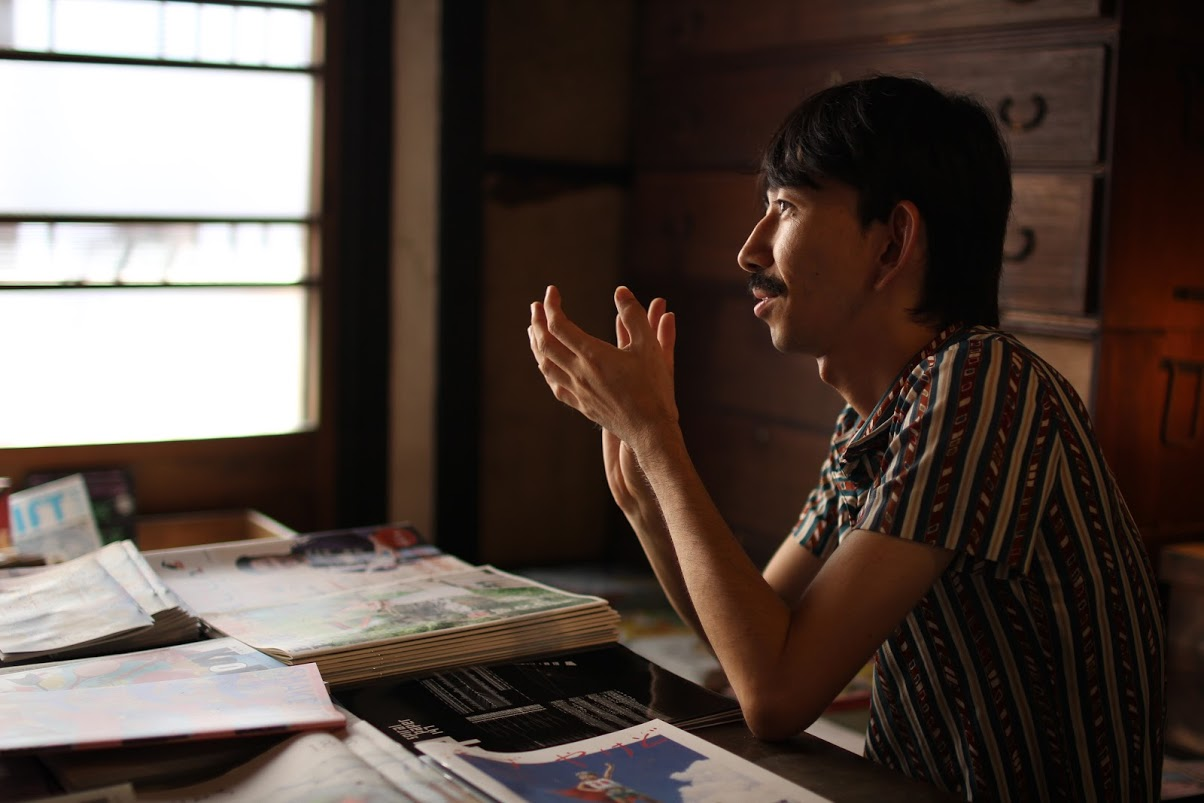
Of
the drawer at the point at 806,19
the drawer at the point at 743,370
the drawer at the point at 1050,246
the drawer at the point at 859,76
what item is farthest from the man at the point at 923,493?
the drawer at the point at 743,370

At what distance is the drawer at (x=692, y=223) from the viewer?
3248 mm

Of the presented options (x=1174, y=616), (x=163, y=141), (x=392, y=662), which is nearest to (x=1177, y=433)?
(x=1174, y=616)

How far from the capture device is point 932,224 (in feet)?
3.89

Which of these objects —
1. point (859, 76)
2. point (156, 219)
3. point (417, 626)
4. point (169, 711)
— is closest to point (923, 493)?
point (417, 626)

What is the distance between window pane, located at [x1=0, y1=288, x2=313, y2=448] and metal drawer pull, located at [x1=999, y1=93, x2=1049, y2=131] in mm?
1728

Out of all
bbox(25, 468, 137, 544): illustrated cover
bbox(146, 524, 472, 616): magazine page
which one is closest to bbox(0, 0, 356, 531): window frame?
bbox(25, 468, 137, 544): illustrated cover

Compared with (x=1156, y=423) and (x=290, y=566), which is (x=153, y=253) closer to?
(x=290, y=566)

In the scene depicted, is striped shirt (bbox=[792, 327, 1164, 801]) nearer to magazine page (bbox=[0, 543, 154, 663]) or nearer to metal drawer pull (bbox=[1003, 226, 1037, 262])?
magazine page (bbox=[0, 543, 154, 663])

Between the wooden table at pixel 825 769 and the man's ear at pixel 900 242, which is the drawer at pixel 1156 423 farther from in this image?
the wooden table at pixel 825 769

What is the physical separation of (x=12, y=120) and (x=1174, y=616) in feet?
8.72

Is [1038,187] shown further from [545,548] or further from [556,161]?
[545,548]

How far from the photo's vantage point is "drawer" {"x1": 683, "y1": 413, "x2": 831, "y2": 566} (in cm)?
312

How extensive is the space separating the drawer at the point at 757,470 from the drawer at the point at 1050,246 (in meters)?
0.65

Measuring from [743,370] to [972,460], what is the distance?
2.25 metres
